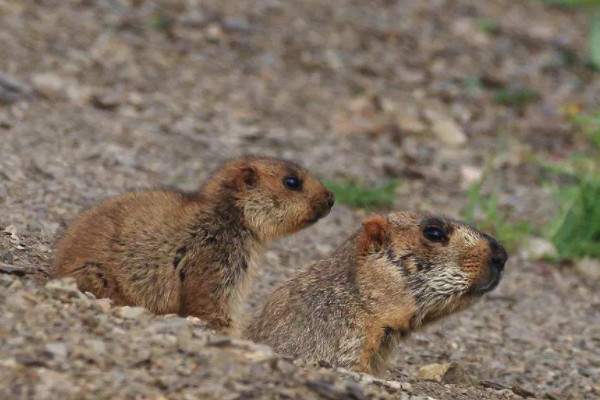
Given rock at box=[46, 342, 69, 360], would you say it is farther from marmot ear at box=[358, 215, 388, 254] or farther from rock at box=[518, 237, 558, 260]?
rock at box=[518, 237, 558, 260]

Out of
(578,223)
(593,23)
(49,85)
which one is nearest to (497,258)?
(578,223)

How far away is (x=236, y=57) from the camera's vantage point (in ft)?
43.5

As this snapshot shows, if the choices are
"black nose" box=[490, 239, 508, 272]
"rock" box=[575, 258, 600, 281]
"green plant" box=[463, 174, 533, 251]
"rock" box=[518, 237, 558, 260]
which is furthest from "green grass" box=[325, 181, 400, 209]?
"black nose" box=[490, 239, 508, 272]

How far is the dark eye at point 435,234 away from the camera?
6.70 m

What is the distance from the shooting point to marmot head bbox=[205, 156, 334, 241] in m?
7.02

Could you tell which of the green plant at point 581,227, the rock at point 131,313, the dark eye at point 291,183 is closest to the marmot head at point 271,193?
the dark eye at point 291,183

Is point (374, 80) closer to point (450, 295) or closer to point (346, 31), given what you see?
point (346, 31)

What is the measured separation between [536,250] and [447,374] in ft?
11.5

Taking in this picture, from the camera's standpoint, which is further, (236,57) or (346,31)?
(346,31)

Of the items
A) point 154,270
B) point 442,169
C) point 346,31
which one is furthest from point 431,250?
point 346,31

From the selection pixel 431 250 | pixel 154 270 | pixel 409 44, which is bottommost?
pixel 154 270

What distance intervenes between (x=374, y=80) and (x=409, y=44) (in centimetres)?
141

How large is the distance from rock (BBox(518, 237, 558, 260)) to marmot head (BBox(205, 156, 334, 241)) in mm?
3395

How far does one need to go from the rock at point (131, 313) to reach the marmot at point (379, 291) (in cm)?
107
